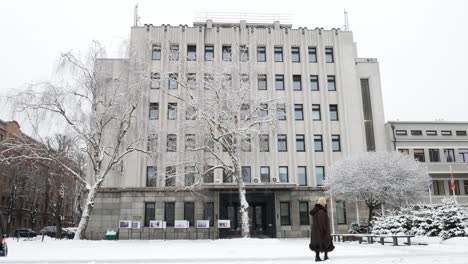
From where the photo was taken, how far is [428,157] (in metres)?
43.5

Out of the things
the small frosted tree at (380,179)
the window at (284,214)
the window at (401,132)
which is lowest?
the window at (284,214)

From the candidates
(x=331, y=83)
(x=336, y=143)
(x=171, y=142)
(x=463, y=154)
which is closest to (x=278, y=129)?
(x=336, y=143)

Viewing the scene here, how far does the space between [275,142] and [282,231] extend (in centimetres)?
779

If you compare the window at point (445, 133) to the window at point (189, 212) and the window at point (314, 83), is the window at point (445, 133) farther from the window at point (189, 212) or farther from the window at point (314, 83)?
the window at point (189, 212)

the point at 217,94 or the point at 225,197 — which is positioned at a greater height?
the point at 217,94

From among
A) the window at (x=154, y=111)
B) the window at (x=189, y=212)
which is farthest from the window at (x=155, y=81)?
the window at (x=189, y=212)

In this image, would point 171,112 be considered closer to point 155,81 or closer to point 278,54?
point 155,81

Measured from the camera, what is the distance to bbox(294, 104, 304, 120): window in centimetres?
4123

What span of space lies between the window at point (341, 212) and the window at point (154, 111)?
58.0ft

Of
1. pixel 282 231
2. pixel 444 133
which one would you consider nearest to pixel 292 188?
pixel 282 231

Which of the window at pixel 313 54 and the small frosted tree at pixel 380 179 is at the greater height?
the window at pixel 313 54

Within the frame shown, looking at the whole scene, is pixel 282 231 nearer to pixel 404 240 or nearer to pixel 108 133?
pixel 404 240

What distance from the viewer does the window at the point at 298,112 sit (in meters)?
41.2

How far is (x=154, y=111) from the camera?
40.3 m
